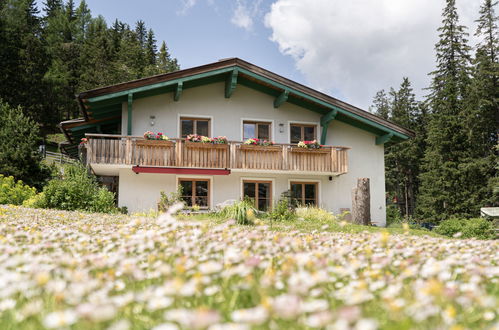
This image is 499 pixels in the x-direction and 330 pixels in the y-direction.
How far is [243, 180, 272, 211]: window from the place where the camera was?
60.5 feet

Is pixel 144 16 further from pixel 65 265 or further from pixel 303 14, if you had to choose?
pixel 65 265

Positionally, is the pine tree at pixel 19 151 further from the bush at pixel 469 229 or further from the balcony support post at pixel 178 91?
the bush at pixel 469 229

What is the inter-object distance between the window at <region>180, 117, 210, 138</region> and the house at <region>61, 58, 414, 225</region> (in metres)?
0.05

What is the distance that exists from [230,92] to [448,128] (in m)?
22.0

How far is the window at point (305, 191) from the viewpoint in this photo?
18906mm

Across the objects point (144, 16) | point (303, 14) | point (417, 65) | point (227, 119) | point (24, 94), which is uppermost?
point (144, 16)

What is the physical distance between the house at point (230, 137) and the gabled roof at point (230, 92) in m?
0.04

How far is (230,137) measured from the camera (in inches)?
733

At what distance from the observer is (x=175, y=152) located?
53.7 feet

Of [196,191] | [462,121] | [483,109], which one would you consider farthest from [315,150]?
[462,121]

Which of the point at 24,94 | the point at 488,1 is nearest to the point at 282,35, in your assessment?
the point at 488,1

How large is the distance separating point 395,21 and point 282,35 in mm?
4798

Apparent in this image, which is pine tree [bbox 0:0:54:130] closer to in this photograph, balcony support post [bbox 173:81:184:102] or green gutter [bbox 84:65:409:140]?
balcony support post [bbox 173:81:184:102]

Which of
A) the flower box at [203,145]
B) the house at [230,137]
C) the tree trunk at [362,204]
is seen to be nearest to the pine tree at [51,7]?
the house at [230,137]
